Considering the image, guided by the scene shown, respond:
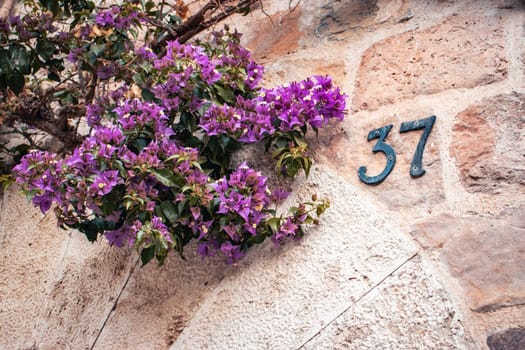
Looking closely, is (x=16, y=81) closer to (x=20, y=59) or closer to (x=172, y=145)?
(x=20, y=59)

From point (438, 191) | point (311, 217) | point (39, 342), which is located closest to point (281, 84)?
point (311, 217)

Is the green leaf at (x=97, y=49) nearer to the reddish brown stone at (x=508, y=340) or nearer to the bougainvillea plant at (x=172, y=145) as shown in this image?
the bougainvillea plant at (x=172, y=145)

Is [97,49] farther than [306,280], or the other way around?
[97,49]

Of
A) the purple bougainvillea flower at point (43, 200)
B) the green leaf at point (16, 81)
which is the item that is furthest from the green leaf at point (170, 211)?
the green leaf at point (16, 81)

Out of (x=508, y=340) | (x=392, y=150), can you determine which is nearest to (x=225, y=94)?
(x=392, y=150)

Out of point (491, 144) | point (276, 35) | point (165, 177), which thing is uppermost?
point (165, 177)

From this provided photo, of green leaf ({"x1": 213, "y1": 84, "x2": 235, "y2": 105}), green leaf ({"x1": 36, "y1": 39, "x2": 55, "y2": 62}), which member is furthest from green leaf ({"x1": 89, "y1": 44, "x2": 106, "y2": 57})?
green leaf ({"x1": 213, "y1": 84, "x2": 235, "y2": 105})

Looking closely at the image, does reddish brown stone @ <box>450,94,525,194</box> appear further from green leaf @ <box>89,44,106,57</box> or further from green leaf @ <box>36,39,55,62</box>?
green leaf @ <box>36,39,55,62</box>

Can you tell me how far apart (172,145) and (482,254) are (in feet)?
2.16

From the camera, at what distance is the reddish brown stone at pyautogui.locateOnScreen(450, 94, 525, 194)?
117 cm

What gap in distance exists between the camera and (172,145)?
130 centimetres

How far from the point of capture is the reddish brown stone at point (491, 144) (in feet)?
3.83

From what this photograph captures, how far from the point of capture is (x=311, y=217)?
128cm

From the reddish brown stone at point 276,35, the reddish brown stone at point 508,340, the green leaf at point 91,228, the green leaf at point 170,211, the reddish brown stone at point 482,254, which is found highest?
the green leaf at point 91,228
